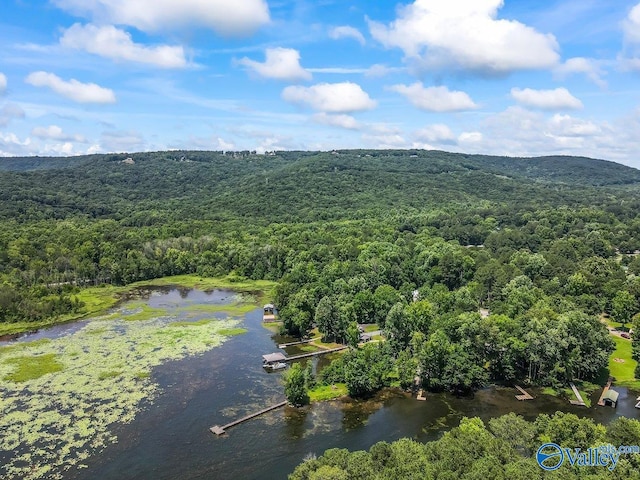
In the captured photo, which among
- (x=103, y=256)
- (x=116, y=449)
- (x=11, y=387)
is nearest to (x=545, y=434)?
(x=116, y=449)

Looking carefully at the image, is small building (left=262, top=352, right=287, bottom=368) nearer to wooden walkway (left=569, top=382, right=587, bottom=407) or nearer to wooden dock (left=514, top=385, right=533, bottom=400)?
wooden dock (left=514, top=385, right=533, bottom=400)

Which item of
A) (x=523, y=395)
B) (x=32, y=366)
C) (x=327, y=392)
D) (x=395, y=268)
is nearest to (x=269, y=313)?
(x=395, y=268)

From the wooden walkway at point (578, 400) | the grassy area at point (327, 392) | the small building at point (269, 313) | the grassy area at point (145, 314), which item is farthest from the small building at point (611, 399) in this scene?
the grassy area at point (145, 314)

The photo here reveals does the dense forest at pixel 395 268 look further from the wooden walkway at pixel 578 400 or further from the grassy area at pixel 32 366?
the grassy area at pixel 32 366

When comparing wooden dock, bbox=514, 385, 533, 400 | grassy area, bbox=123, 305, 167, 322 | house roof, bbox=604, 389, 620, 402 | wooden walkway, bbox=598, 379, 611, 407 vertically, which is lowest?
grassy area, bbox=123, 305, 167, 322
